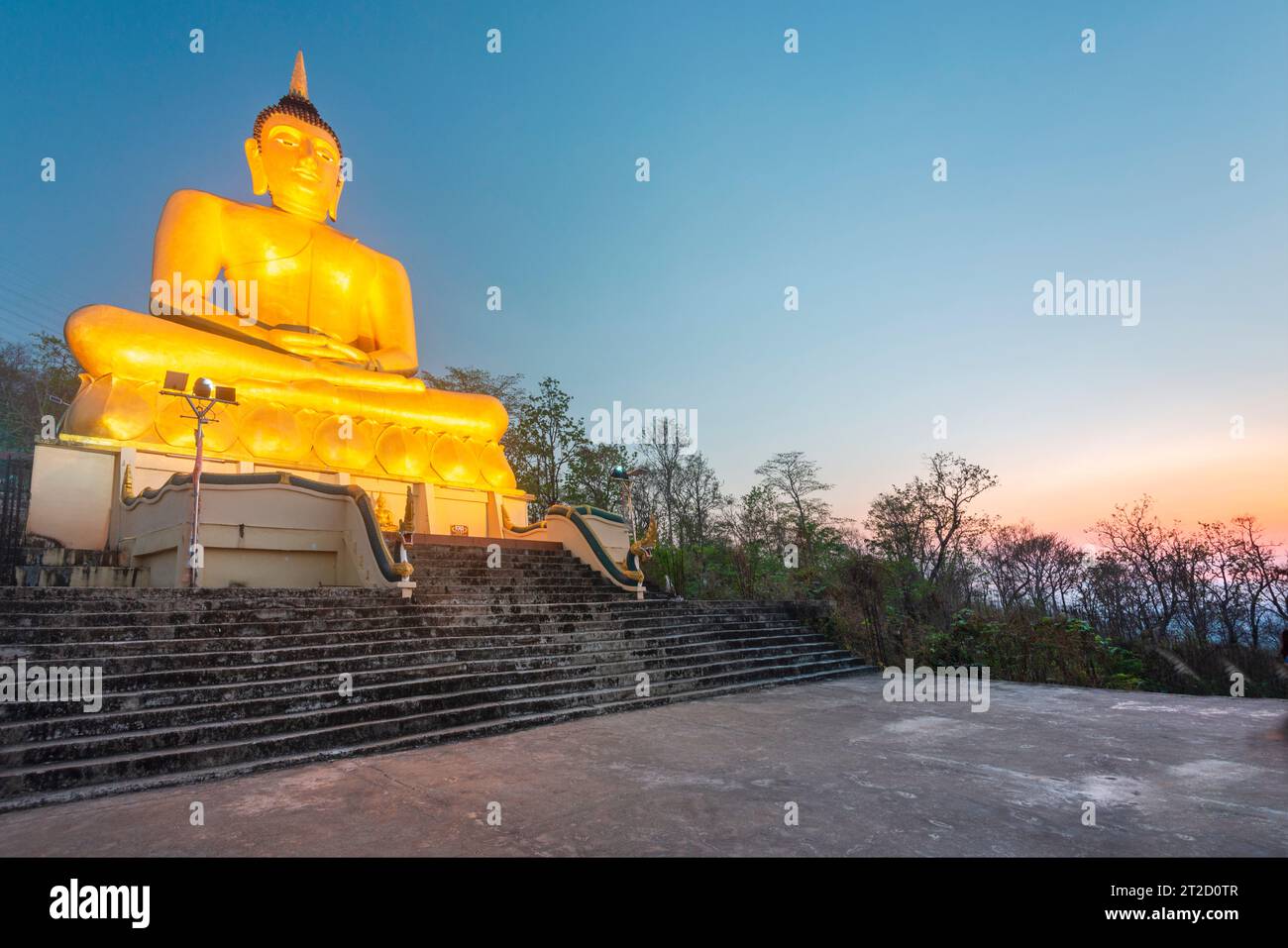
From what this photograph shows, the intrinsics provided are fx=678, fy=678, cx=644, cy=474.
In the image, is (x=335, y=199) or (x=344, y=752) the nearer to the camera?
(x=344, y=752)

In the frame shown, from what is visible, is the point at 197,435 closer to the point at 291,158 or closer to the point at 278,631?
the point at 278,631

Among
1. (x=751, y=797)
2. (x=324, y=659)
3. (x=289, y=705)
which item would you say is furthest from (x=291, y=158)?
(x=751, y=797)

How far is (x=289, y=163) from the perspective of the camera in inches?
559

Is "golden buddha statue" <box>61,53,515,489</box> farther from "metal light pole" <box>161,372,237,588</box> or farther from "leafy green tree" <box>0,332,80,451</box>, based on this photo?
"leafy green tree" <box>0,332,80,451</box>

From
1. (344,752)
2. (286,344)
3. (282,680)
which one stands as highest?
(286,344)

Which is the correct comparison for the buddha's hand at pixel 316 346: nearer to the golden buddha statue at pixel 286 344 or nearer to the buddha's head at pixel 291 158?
the golden buddha statue at pixel 286 344

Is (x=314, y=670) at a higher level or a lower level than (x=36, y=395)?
lower

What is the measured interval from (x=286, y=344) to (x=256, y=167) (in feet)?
14.6

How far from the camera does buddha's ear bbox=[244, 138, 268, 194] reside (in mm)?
14250

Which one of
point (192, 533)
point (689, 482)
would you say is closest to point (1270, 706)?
point (192, 533)

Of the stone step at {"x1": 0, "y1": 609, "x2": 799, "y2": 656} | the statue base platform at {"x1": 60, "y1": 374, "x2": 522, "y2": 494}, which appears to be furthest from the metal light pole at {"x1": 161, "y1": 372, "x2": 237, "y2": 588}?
the statue base platform at {"x1": 60, "y1": 374, "x2": 522, "y2": 494}

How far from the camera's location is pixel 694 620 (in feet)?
31.9
